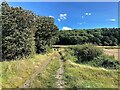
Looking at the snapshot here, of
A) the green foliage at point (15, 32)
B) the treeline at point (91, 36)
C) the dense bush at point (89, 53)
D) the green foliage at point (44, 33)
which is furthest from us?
the treeline at point (91, 36)

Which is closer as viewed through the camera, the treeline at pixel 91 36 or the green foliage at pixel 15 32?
the green foliage at pixel 15 32

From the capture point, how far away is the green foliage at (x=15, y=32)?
23.9 meters

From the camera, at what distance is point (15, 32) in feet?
79.9

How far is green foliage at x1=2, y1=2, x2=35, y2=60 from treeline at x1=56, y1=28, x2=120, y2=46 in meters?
17.7

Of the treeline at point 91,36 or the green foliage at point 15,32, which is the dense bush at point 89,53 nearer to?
the green foliage at point 15,32

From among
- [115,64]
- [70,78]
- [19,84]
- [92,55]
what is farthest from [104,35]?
[19,84]

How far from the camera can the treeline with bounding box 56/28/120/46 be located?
4282 centimetres

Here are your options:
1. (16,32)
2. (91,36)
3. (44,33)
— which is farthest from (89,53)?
(91,36)

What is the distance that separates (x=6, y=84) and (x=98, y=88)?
15.3 ft

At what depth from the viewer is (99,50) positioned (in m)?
30.5

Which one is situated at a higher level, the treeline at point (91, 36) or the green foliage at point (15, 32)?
the green foliage at point (15, 32)

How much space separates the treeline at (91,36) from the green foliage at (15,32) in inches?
698

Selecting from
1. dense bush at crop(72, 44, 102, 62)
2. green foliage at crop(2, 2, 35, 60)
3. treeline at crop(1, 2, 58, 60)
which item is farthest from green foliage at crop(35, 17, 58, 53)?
green foliage at crop(2, 2, 35, 60)

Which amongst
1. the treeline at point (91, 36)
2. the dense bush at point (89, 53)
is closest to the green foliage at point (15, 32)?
the dense bush at point (89, 53)
